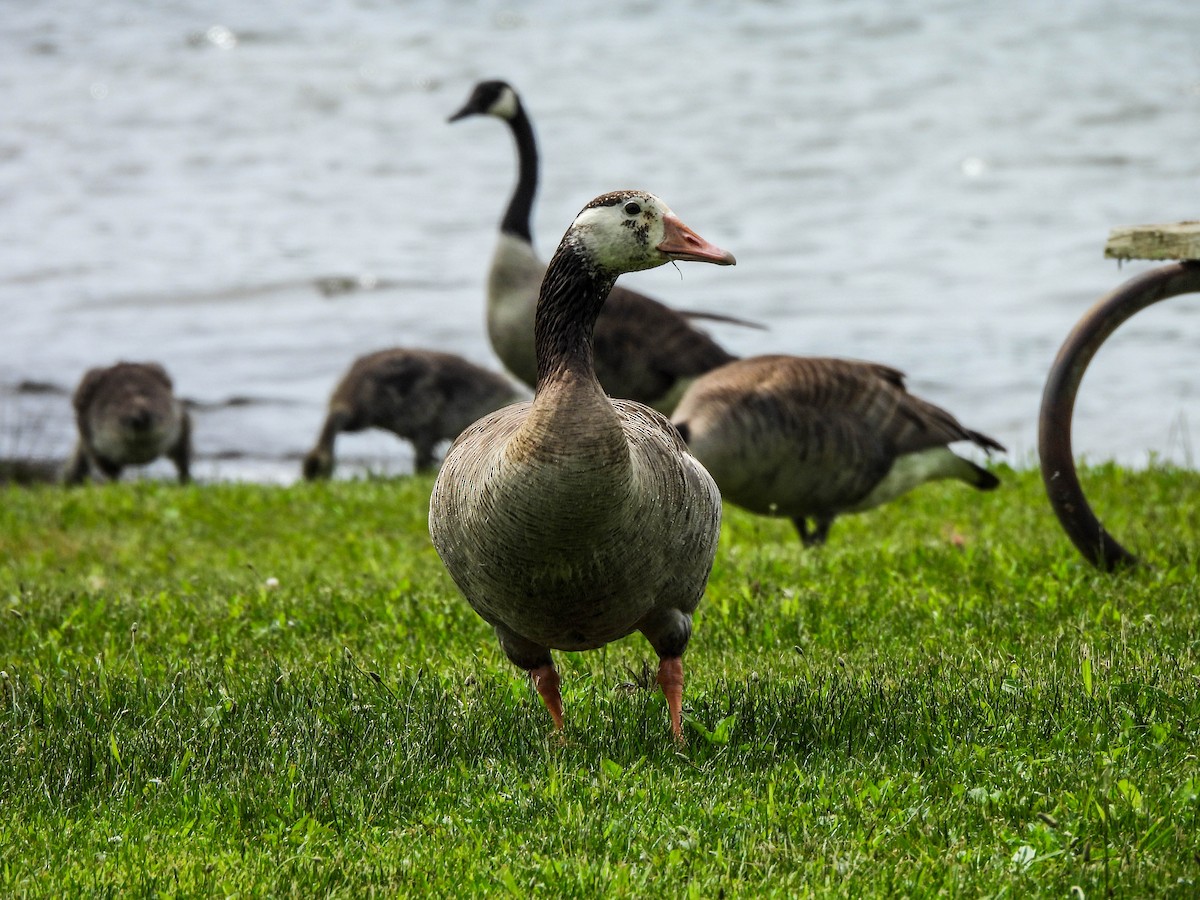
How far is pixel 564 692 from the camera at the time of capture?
19.2 feet

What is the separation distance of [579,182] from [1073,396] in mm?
20570

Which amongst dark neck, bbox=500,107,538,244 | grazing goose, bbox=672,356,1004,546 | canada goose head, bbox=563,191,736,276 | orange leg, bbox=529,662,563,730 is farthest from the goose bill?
dark neck, bbox=500,107,538,244

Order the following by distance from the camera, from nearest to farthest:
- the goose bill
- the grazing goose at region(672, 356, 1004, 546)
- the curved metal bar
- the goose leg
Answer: the goose bill
the curved metal bar
the grazing goose at region(672, 356, 1004, 546)
the goose leg

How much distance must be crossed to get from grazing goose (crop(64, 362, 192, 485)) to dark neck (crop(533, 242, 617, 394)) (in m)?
9.30

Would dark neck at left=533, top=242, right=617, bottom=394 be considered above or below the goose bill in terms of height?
below

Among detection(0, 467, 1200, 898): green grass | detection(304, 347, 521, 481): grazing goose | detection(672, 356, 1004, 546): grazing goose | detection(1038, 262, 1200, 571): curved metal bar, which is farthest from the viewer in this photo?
detection(304, 347, 521, 481): grazing goose

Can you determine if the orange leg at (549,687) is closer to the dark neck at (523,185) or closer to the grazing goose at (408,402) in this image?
the dark neck at (523,185)

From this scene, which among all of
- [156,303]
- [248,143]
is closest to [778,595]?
[156,303]

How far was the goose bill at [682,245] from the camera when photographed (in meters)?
4.73

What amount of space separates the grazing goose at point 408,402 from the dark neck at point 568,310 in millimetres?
9311

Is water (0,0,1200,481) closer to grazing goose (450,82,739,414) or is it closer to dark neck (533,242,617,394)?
grazing goose (450,82,739,414)

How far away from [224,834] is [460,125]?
1208 inches

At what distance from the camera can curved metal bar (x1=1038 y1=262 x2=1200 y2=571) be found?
7.07 metres

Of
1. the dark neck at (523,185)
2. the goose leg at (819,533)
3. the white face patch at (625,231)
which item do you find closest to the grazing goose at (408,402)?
the dark neck at (523,185)
